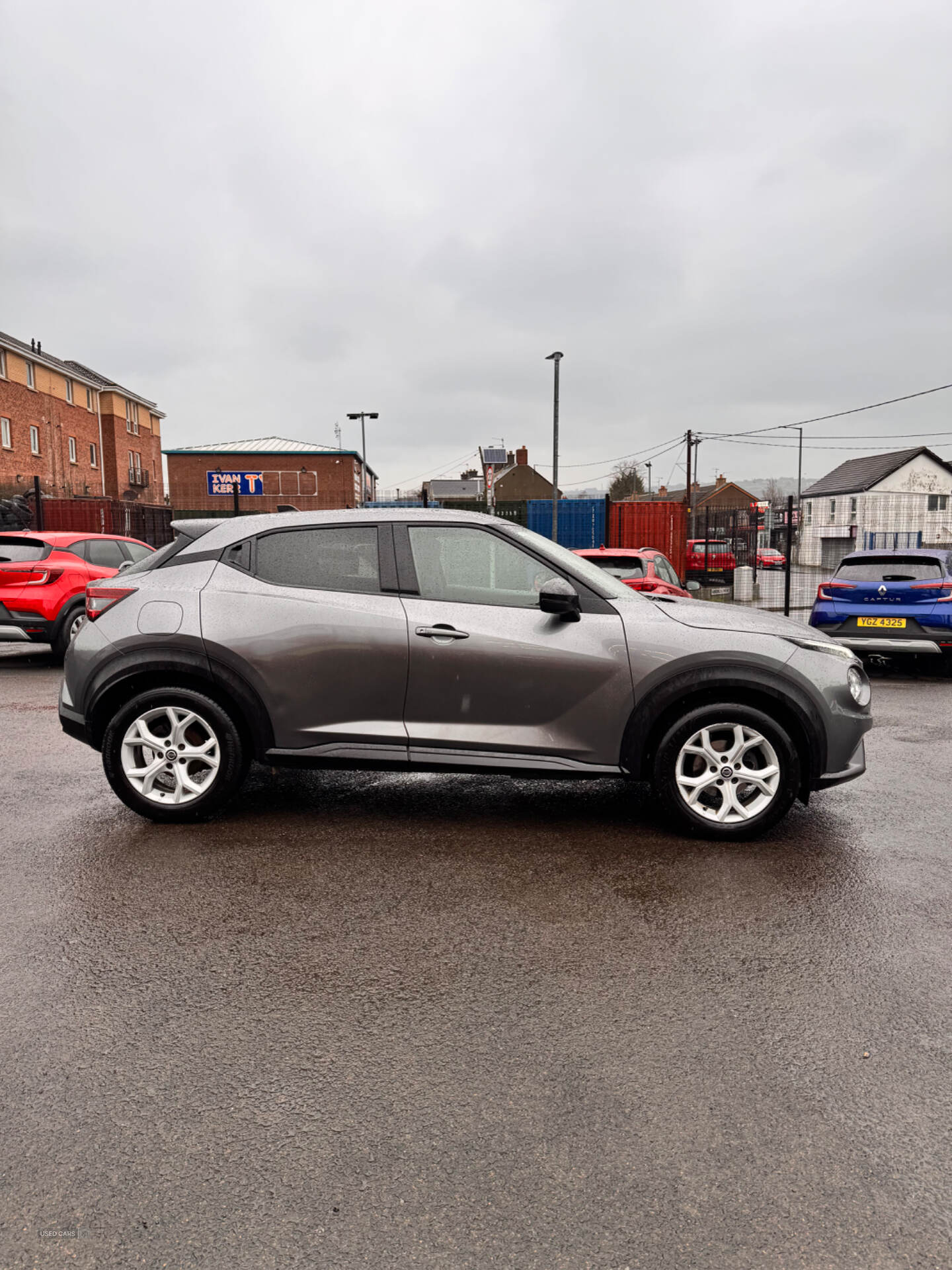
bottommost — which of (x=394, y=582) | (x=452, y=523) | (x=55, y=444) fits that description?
(x=394, y=582)

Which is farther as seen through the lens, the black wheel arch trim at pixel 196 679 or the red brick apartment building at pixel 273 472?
the red brick apartment building at pixel 273 472

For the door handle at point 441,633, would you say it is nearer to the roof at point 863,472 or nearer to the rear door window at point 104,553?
the rear door window at point 104,553

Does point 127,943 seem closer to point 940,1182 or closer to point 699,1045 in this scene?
point 699,1045

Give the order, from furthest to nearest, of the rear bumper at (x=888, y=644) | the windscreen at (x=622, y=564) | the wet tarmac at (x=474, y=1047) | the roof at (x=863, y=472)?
the roof at (x=863, y=472), the windscreen at (x=622, y=564), the rear bumper at (x=888, y=644), the wet tarmac at (x=474, y=1047)

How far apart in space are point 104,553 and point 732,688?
1033 centimetres

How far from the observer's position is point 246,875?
154 inches

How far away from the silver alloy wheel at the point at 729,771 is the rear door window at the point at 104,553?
31.3ft

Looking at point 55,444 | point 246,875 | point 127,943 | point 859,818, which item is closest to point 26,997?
point 127,943

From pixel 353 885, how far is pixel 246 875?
52cm

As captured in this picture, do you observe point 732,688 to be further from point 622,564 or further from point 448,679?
point 622,564

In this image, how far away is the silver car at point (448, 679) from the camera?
4348 mm

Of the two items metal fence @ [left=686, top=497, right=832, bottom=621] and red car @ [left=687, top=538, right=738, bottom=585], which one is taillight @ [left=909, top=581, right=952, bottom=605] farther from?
red car @ [left=687, top=538, right=738, bottom=585]

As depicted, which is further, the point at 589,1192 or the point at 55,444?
the point at 55,444

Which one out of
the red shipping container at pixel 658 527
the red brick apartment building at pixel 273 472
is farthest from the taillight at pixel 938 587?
the red brick apartment building at pixel 273 472
